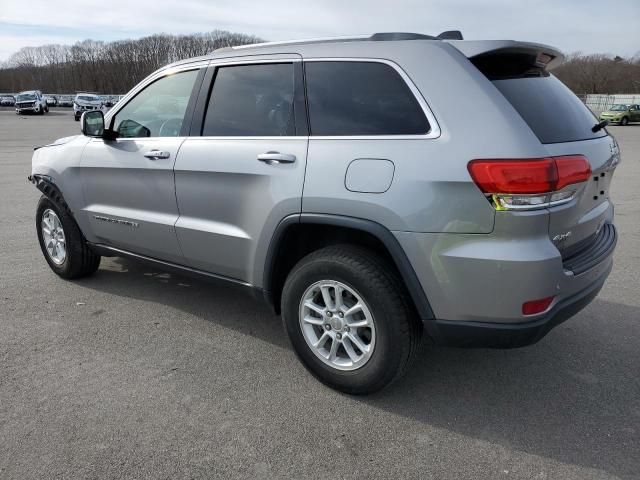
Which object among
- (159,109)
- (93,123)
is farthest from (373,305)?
(93,123)

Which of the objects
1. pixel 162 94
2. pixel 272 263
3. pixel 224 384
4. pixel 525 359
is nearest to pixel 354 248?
pixel 272 263

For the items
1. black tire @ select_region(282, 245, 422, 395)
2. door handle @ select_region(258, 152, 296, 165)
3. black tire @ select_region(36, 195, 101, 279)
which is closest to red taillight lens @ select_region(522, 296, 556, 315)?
black tire @ select_region(282, 245, 422, 395)

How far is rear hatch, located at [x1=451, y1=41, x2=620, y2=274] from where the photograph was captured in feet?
8.24

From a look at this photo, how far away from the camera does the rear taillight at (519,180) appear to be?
7.59 ft

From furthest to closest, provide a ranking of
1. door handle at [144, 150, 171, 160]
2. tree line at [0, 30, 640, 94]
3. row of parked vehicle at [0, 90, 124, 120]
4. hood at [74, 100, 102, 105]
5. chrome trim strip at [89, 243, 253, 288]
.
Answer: tree line at [0, 30, 640, 94] → hood at [74, 100, 102, 105] → row of parked vehicle at [0, 90, 124, 120] → door handle at [144, 150, 171, 160] → chrome trim strip at [89, 243, 253, 288]

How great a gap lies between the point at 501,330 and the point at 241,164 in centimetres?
169

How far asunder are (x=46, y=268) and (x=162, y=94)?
234 centimetres

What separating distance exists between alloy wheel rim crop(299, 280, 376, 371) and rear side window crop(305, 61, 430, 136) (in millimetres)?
836

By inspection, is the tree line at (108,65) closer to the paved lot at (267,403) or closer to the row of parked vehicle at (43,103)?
the row of parked vehicle at (43,103)

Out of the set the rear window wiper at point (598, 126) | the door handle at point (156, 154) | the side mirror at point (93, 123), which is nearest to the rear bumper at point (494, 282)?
the rear window wiper at point (598, 126)

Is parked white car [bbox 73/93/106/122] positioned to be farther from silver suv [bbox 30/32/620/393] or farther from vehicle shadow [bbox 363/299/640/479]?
vehicle shadow [bbox 363/299/640/479]

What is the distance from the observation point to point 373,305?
2.71m

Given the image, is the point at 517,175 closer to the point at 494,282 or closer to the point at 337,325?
the point at 494,282

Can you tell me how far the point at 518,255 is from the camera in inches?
91.9
